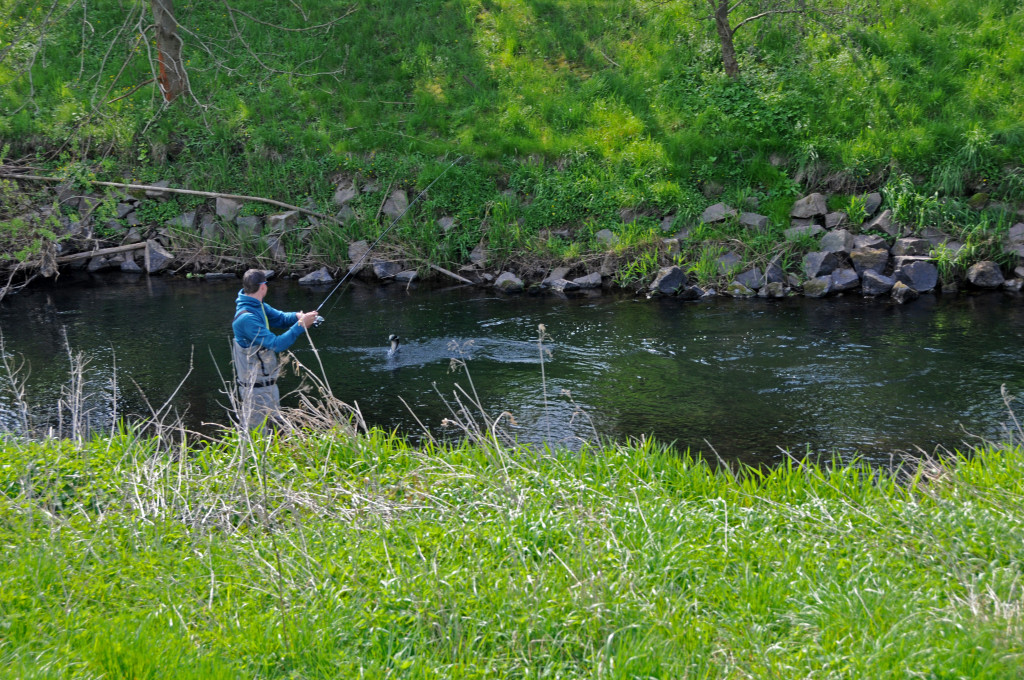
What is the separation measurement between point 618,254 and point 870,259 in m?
4.10

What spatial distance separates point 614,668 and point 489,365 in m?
7.56

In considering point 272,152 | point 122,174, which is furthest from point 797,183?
point 122,174

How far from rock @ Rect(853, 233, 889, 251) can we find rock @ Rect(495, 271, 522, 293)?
5.64 metres

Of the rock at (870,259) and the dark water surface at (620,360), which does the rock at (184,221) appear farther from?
the rock at (870,259)

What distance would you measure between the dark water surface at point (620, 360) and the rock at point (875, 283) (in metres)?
0.28

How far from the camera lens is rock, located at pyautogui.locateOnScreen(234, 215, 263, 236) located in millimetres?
16953

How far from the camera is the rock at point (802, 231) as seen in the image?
1417cm

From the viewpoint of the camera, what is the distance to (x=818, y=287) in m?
13.7

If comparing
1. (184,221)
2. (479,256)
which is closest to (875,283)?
(479,256)

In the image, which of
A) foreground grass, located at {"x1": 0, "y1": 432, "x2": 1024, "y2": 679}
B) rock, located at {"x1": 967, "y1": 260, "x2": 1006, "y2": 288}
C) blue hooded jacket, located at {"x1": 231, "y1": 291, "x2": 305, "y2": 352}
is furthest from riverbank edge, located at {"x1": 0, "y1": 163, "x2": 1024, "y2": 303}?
foreground grass, located at {"x1": 0, "y1": 432, "x2": 1024, "y2": 679}

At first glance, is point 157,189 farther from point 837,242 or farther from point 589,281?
point 837,242

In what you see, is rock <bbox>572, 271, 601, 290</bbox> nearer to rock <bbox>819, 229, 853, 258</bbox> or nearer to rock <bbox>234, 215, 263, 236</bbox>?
rock <bbox>819, 229, 853, 258</bbox>

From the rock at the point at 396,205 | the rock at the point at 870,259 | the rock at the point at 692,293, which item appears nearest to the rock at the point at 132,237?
the rock at the point at 396,205

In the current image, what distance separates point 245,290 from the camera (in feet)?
25.5
